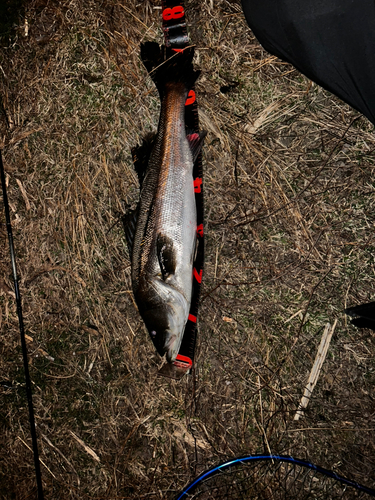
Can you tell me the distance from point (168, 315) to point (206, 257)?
0.71m

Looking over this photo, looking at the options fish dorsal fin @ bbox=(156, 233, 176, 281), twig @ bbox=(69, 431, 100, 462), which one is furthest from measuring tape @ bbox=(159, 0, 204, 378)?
twig @ bbox=(69, 431, 100, 462)

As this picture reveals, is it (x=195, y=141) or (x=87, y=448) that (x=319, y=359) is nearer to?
(x=195, y=141)

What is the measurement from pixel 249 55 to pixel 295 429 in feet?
10.7

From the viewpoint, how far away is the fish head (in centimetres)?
272

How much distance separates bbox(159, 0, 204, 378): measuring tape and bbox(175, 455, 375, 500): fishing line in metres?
1.00

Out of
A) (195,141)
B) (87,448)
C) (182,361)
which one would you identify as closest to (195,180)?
(195,141)

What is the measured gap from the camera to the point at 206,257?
10.4 ft

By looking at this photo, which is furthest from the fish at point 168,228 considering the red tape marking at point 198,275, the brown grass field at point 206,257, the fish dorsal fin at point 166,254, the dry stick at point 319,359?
the dry stick at point 319,359

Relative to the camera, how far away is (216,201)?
124 inches

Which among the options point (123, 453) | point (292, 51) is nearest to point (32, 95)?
point (292, 51)

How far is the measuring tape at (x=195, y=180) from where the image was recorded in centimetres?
300

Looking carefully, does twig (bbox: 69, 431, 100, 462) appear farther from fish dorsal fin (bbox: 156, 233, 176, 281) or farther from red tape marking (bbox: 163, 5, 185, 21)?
red tape marking (bbox: 163, 5, 185, 21)

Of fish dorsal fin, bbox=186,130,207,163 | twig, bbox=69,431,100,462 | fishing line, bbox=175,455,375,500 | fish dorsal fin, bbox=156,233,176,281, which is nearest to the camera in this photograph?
fish dorsal fin, bbox=156,233,176,281

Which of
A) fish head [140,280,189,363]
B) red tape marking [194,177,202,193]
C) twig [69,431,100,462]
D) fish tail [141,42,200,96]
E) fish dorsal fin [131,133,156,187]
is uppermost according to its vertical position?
fish tail [141,42,200,96]
